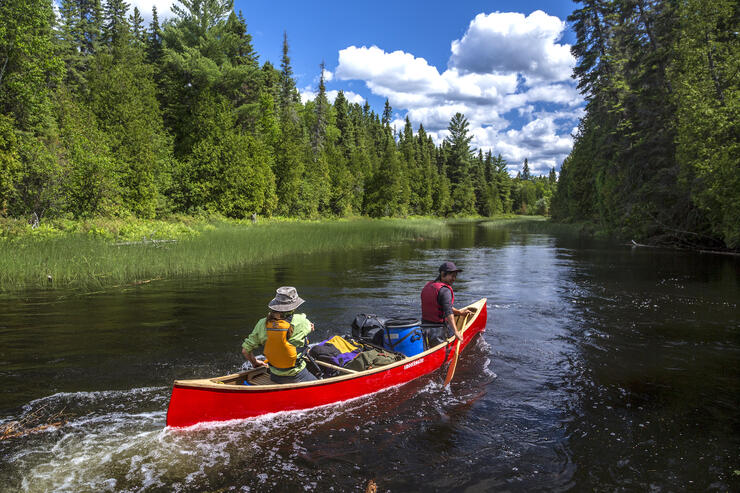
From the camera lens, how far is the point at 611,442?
5426mm

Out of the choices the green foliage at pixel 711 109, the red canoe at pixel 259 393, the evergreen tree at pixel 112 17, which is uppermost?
the evergreen tree at pixel 112 17

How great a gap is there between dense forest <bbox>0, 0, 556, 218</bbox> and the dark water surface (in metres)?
12.0

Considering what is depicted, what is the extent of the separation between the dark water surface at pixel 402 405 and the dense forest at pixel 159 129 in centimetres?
1201

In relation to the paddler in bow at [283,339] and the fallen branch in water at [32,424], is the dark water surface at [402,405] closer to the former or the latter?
the fallen branch in water at [32,424]

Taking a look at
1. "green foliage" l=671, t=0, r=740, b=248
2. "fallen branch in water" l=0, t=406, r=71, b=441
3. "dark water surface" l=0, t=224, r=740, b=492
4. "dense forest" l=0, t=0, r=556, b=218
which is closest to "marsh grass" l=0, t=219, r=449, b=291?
"dark water surface" l=0, t=224, r=740, b=492

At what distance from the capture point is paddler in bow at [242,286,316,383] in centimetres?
550

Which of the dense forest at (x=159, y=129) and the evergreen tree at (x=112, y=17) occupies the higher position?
the evergreen tree at (x=112, y=17)

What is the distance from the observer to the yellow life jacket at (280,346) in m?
5.54

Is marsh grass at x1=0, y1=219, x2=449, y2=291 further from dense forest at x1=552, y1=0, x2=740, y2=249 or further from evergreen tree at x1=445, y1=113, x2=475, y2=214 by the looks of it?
evergreen tree at x1=445, y1=113, x2=475, y2=214

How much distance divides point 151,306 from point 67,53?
36.5 metres

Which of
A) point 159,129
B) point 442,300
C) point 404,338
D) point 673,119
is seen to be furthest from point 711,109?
point 159,129

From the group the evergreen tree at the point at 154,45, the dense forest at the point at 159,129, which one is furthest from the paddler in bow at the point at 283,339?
the evergreen tree at the point at 154,45

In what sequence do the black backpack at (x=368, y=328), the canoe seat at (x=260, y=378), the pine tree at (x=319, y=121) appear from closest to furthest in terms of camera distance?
the canoe seat at (x=260, y=378) → the black backpack at (x=368, y=328) → the pine tree at (x=319, y=121)

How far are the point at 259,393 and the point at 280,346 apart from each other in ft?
2.02
